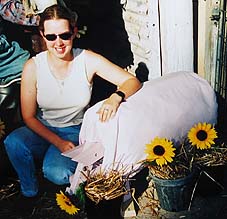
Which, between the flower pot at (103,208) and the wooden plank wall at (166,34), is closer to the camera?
the flower pot at (103,208)

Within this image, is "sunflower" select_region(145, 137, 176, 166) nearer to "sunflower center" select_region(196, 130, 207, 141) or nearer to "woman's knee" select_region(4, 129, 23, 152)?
"sunflower center" select_region(196, 130, 207, 141)

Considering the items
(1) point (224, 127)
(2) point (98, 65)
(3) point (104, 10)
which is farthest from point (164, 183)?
(3) point (104, 10)

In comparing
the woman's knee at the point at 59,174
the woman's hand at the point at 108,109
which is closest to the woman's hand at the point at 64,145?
the woman's knee at the point at 59,174

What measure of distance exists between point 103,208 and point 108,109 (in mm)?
746

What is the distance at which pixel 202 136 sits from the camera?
3.57 metres

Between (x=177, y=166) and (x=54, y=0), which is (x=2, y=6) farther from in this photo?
(x=177, y=166)

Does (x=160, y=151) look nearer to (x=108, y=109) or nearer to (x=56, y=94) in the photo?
(x=108, y=109)

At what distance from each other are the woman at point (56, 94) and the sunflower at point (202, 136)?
24.0 inches

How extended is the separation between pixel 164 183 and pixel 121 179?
1.11 ft

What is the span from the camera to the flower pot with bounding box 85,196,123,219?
11.4ft

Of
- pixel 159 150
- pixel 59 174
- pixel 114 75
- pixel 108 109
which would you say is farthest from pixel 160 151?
pixel 59 174

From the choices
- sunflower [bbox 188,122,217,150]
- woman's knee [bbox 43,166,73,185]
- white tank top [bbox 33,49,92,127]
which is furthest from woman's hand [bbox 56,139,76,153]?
sunflower [bbox 188,122,217,150]

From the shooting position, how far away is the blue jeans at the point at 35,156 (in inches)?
151

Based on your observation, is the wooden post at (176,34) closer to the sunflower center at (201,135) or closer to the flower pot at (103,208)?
the sunflower center at (201,135)
